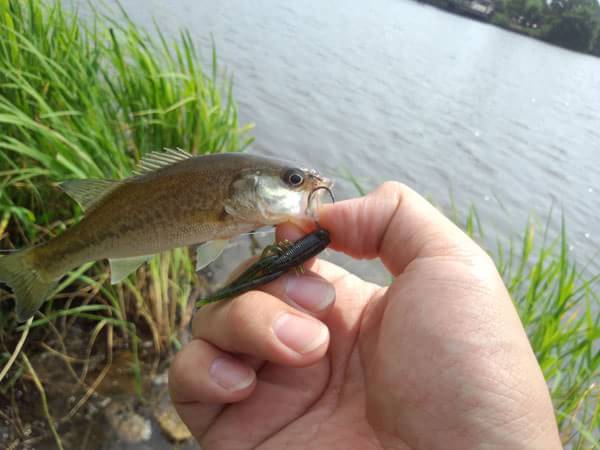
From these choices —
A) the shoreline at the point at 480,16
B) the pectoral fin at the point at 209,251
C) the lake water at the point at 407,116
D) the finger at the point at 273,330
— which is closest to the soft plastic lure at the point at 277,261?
the finger at the point at 273,330

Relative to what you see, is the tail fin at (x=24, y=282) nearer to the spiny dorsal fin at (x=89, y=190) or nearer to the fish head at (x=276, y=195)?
the spiny dorsal fin at (x=89, y=190)

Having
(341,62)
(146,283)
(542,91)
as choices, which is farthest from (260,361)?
(542,91)

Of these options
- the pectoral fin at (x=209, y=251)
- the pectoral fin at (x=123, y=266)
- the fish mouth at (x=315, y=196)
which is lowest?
the pectoral fin at (x=123, y=266)

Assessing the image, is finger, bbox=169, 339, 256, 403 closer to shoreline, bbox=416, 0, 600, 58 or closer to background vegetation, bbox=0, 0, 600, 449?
background vegetation, bbox=0, 0, 600, 449

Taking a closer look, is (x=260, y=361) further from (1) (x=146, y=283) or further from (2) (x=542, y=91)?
(2) (x=542, y=91)

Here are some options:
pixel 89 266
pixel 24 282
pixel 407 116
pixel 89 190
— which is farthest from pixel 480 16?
pixel 24 282

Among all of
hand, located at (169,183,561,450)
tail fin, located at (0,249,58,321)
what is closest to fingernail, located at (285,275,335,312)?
hand, located at (169,183,561,450)
